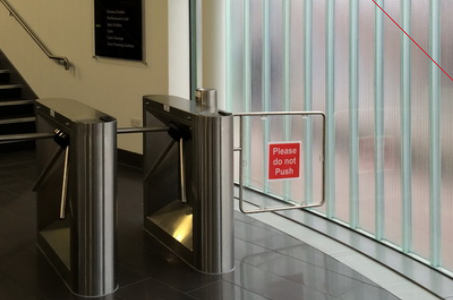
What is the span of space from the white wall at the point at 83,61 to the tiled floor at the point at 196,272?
1.82 metres

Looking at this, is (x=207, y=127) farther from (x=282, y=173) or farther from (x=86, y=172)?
(x=282, y=173)

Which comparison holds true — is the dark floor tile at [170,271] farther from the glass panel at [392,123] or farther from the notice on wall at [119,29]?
the notice on wall at [119,29]

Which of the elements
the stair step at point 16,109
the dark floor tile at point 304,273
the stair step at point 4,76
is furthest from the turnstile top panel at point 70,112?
the stair step at point 4,76

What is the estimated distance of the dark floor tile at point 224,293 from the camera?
3.80 meters

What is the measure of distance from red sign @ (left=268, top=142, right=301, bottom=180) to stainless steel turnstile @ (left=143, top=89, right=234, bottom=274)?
0.65 meters

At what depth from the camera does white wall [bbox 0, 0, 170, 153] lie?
21.7ft

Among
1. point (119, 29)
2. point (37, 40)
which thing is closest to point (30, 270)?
point (119, 29)

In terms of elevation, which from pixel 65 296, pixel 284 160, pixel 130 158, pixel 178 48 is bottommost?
pixel 65 296

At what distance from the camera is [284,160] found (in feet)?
16.7

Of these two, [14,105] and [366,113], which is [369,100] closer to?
[366,113]

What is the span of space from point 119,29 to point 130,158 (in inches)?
47.4

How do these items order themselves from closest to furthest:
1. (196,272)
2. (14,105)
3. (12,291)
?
(12,291), (196,272), (14,105)

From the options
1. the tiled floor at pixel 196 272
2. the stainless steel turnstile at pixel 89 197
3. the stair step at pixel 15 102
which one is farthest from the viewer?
the stair step at pixel 15 102

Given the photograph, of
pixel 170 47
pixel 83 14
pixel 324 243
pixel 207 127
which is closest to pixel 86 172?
pixel 207 127
